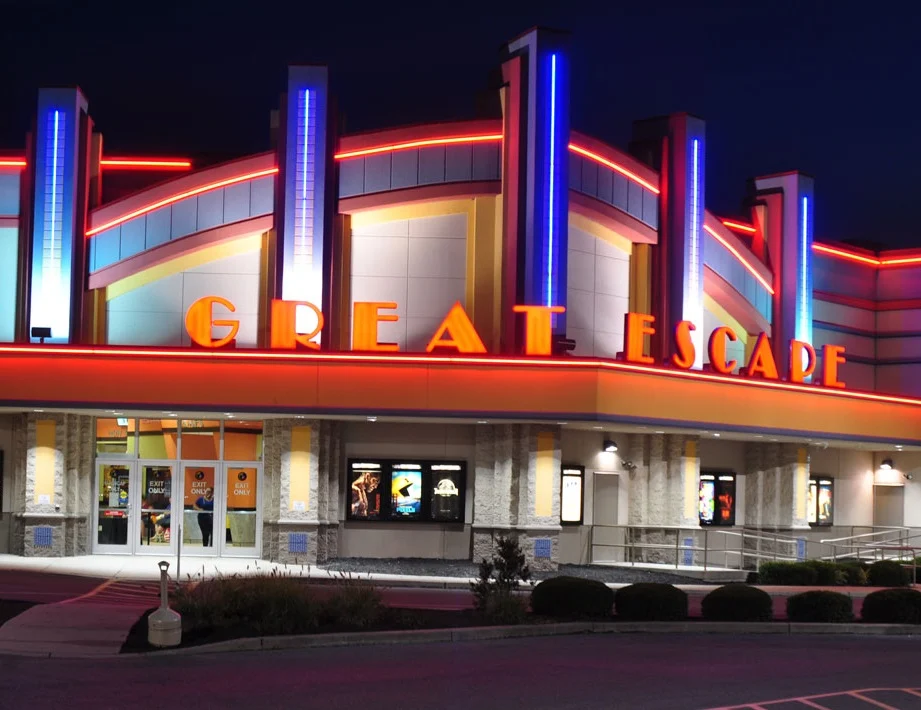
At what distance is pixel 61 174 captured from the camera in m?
32.9

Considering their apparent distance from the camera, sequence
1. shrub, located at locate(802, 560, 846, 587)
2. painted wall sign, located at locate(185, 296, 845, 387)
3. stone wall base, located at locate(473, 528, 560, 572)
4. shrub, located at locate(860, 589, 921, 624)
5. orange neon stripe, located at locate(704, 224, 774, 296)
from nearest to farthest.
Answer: shrub, located at locate(860, 589, 921, 624)
painted wall sign, located at locate(185, 296, 845, 387)
stone wall base, located at locate(473, 528, 560, 572)
shrub, located at locate(802, 560, 846, 587)
orange neon stripe, located at locate(704, 224, 774, 296)

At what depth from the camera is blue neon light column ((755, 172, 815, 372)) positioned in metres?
40.4

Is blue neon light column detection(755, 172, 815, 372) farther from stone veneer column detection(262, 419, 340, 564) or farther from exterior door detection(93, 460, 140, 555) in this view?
exterior door detection(93, 460, 140, 555)

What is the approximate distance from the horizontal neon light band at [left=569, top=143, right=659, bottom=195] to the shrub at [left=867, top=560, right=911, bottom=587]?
1111cm

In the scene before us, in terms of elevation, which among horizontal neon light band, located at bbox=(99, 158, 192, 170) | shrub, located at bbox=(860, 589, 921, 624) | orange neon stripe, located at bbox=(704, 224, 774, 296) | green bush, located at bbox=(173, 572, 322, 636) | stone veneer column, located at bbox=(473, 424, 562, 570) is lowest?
shrub, located at bbox=(860, 589, 921, 624)

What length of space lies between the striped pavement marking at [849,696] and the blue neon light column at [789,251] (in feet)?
83.1

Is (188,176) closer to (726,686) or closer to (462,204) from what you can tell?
(462,204)

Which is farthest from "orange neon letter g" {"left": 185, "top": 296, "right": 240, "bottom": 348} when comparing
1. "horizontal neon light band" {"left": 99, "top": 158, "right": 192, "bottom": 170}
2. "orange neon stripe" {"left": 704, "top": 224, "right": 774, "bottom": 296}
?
"orange neon stripe" {"left": 704, "top": 224, "right": 774, "bottom": 296}

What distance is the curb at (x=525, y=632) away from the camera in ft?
59.3

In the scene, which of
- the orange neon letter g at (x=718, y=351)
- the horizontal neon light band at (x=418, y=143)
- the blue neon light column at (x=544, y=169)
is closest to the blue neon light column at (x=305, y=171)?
the horizontal neon light band at (x=418, y=143)

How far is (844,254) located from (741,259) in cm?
885

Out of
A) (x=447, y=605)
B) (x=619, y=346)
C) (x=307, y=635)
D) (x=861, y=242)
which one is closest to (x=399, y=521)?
(x=619, y=346)

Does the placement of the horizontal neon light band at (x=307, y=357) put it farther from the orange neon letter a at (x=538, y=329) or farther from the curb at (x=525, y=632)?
the curb at (x=525, y=632)

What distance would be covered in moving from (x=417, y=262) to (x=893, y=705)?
2096 cm
